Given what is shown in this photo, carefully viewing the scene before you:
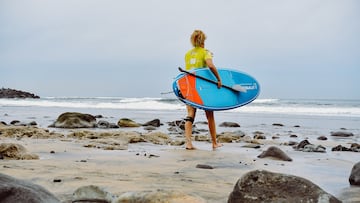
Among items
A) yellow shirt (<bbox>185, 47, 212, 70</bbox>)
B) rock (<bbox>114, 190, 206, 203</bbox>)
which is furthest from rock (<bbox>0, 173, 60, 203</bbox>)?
yellow shirt (<bbox>185, 47, 212, 70</bbox>)

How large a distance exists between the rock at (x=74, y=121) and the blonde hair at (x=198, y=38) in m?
4.72

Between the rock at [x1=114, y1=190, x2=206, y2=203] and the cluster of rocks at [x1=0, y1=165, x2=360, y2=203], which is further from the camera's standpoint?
the rock at [x1=114, y1=190, x2=206, y2=203]

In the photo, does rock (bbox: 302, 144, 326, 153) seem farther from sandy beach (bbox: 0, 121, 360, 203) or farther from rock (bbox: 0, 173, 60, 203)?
rock (bbox: 0, 173, 60, 203)

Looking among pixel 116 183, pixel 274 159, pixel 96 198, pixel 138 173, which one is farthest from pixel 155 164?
pixel 96 198

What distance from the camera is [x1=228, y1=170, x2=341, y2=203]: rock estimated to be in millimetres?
2342

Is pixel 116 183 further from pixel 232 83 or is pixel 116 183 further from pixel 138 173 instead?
pixel 232 83

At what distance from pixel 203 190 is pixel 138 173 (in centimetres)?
89

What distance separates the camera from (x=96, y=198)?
253 centimetres

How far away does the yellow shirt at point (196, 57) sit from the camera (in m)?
6.54

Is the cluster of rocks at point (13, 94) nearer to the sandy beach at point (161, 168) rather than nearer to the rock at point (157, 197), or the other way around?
the sandy beach at point (161, 168)

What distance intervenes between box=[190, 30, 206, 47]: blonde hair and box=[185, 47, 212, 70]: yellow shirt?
8 centimetres

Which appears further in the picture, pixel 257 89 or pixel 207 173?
pixel 257 89

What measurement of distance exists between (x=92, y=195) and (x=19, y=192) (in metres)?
0.65

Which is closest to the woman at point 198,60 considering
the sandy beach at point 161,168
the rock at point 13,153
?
the sandy beach at point 161,168
